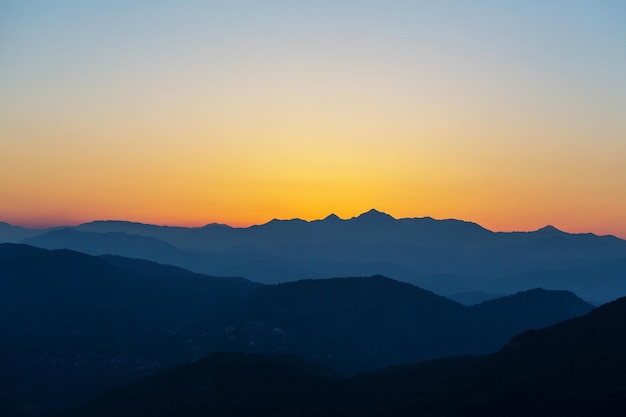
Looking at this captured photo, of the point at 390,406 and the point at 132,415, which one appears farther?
the point at 132,415

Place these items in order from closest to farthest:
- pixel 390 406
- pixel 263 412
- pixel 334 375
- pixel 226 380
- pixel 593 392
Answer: pixel 593 392 < pixel 390 406 < pixel 263 412 < pixel 226 380 < pixel 334 375

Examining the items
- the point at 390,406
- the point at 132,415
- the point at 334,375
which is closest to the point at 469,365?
the point at 390,406

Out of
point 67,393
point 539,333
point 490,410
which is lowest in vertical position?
point 67,393

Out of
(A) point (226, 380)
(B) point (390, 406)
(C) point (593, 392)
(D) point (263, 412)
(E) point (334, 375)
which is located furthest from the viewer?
(E) point (334, 375)

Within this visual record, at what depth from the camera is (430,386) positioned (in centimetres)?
12962

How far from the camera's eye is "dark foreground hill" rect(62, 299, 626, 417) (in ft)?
335

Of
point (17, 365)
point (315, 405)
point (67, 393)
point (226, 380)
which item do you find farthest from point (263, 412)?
point (17, 365)

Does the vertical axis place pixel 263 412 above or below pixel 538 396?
below

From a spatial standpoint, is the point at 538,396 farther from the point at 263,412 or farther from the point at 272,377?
the point at 272,377

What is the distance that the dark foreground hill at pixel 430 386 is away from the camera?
102 metres

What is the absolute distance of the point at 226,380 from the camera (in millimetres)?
149000

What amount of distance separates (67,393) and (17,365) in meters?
22.6

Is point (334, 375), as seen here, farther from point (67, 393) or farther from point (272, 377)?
point (67, 393)

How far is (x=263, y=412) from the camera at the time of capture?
130 metres
